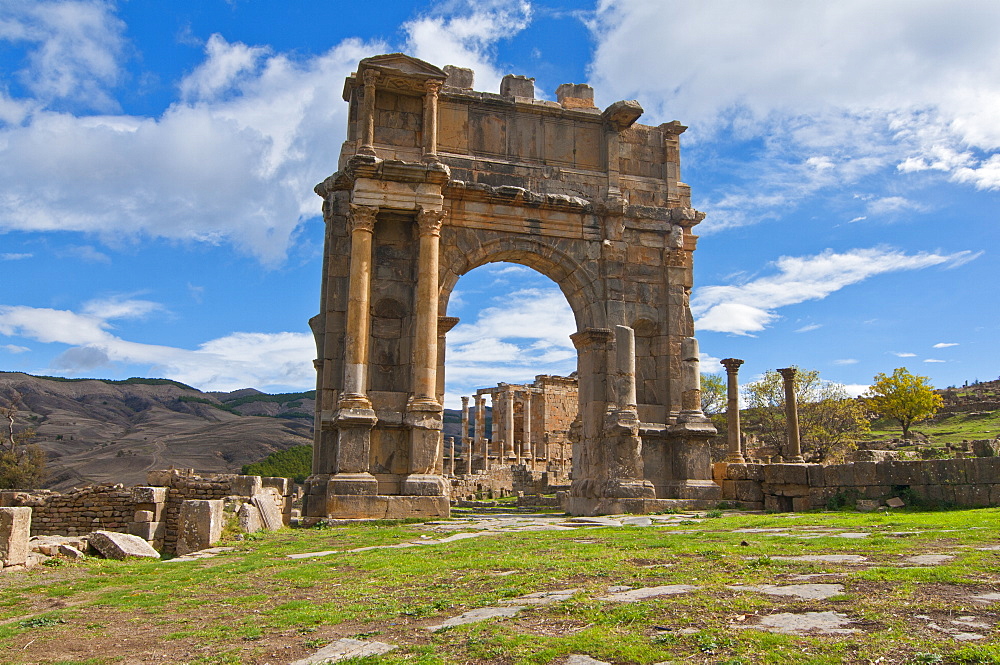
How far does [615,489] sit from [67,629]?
11.1m

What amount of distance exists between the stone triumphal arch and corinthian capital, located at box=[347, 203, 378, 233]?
0.09ft

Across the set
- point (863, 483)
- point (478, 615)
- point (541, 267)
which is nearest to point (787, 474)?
point (863, 483)

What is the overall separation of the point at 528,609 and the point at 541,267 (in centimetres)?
1311

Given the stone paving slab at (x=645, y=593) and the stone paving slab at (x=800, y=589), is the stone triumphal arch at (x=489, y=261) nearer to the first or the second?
the stone paving slab at (x=645, y=593)

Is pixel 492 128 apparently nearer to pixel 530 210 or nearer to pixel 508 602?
pixel 530 210

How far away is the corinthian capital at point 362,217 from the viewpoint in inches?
603

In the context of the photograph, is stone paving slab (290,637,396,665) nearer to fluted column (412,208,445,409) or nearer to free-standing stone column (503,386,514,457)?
fluted column (412,208,445,409)

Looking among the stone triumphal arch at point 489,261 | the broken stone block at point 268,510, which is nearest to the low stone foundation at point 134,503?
the broken stone block at point 268,510

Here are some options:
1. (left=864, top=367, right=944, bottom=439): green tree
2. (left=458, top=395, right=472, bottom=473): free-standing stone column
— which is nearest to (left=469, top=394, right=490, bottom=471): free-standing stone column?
(left=458, top=395, right=472, bottom=473): free-standing stone column

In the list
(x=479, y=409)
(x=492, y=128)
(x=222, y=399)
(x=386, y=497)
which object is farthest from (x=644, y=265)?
(x=222, y=399)

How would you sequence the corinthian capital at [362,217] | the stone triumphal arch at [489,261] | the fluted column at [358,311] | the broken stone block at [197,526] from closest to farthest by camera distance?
the broken stone block at [197,526]
the fluted column at [358,311]
the stone triumphal arch at [489,261]
the corinthian capital at [362,217]

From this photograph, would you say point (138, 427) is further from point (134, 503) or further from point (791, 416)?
point (134, 503)

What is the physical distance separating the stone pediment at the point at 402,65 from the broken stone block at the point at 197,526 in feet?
30.4

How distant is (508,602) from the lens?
542cm
